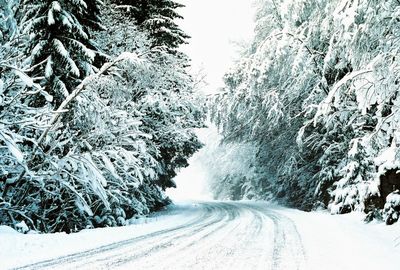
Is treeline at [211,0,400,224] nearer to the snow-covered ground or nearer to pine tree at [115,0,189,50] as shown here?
the snow-covered ground

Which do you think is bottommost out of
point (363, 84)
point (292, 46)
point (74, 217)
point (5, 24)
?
point (74, 217)

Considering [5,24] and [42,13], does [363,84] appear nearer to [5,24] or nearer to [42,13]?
[5,24]

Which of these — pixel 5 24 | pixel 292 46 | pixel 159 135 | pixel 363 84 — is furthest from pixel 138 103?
pixel 363 84

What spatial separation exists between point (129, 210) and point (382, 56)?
42.1 ft

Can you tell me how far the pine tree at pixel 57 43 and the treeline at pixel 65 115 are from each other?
3 cm

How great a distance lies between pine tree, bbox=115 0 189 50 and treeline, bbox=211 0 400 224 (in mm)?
4149

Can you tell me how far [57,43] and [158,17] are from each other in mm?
9823

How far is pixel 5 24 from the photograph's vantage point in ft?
29.1

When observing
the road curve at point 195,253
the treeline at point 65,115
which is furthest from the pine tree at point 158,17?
the road curve at point 195,253

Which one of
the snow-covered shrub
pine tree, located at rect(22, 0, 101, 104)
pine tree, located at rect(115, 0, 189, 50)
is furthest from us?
pine tree, located at rect(115, 0, 189, 50)

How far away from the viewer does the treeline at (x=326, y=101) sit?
6.70 metres

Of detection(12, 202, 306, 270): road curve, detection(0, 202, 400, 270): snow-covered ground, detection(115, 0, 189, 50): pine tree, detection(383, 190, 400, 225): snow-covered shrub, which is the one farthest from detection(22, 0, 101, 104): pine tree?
detection(383, 190, 400, 225): snow-covered shrub

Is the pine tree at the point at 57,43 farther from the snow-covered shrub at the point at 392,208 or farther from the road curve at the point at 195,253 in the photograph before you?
the snow-covered shrub at the point at 392,208

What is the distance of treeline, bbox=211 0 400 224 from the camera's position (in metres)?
6.70
